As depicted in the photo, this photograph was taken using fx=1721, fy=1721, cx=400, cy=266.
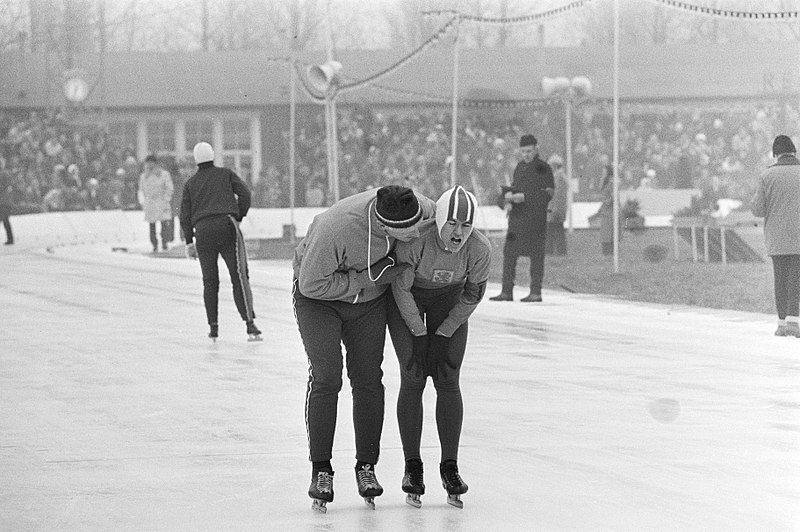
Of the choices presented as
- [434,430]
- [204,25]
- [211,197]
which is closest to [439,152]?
[211,197]

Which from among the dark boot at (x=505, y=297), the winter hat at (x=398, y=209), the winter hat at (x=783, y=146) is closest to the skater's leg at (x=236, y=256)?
the winter hat at (x=783, y=146)

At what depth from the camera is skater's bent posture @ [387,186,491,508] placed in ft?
23.1

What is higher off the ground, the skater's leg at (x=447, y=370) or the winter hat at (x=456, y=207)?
the winter hat at (x=456, y=207)

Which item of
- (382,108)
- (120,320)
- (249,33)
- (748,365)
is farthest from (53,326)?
(249,33)

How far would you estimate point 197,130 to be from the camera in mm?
56375

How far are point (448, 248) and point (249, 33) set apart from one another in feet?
261

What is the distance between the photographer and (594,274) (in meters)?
24.0

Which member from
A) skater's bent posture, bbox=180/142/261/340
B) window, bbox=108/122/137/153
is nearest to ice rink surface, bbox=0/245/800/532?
skater's bent posture, bbox=180/142/261/340

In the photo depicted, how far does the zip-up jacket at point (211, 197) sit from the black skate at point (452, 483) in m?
7.19

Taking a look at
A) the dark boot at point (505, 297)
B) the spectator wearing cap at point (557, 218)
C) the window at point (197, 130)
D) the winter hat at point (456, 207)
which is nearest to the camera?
the winter hat at point (456, 207)

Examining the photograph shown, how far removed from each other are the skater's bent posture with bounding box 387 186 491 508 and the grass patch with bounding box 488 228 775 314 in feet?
36.7

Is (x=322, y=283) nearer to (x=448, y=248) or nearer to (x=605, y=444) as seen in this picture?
(x=448, y=248)

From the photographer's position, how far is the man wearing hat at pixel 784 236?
1473cm

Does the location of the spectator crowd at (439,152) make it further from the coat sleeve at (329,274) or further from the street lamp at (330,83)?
the coat sleeve at (329,274)
